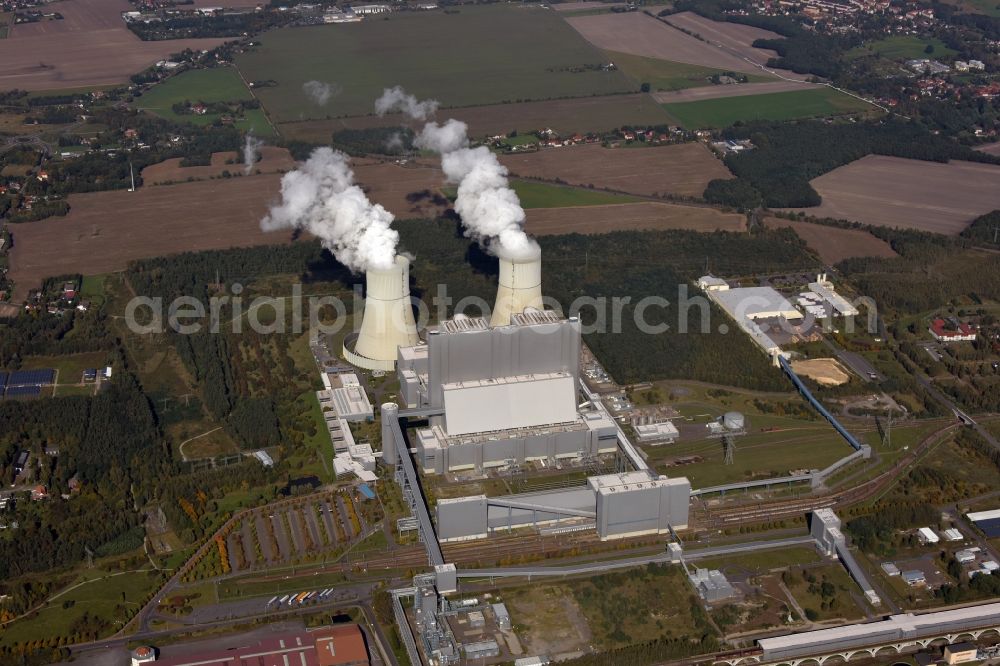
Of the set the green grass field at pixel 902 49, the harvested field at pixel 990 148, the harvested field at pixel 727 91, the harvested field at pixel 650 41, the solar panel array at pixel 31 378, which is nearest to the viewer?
the solar panel array at pixel 31 378

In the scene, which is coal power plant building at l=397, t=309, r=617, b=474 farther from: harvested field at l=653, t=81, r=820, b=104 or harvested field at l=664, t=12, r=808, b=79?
harvested field at l=664, t=12, r=808, b=79

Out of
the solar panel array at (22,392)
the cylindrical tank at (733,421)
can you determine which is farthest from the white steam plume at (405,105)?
the cylindrical tank at (733,421)

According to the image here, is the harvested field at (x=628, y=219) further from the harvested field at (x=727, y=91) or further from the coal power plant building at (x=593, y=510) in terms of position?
the coal power plant building at (x=593, y=510)

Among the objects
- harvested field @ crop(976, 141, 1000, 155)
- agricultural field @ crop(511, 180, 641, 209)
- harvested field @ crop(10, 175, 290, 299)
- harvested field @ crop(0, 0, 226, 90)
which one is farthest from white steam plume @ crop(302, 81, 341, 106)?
harvested field @ crop(976, 141, 1000, 155)

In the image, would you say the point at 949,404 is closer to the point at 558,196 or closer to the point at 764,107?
the point at 558,196

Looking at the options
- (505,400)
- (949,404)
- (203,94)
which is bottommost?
(949,404)

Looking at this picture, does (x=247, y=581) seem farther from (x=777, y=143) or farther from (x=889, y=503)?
(x=777, y=143)

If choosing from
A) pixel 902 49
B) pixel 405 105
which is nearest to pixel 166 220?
pixel 405 105
